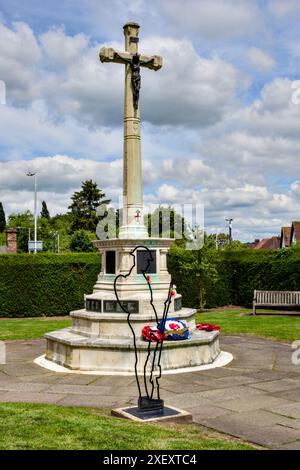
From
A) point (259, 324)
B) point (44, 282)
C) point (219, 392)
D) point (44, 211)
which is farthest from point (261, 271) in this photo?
point (44, 211)

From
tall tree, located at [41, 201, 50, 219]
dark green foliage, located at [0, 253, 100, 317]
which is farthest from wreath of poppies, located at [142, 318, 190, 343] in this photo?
tall tree, located at [41, 201, 50, 219]

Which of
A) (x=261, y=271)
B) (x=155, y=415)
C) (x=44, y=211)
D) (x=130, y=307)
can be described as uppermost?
(x=44, y=211)

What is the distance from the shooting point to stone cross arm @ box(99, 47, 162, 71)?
12.1m

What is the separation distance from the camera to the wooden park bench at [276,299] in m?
20.5

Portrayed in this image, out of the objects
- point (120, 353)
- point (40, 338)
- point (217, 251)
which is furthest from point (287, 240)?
point (120, 353)

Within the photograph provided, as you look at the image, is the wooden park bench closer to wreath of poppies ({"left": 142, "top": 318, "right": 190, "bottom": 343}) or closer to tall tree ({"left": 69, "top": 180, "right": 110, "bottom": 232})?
wreath of poppies ({"left": 142, "top": 318, "right": 190, "bottom": 343})

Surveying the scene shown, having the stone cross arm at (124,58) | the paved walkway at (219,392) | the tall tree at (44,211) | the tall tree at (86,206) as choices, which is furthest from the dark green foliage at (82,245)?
the tall tree at (44,211)

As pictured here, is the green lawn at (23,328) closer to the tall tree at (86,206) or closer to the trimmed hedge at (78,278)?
the trimmed hedge at (78,278)

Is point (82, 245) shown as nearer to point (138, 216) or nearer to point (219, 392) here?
point (138, 216)

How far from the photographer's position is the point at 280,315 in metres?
20.3

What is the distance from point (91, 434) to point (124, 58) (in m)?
9.40

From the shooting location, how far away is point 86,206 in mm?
62719

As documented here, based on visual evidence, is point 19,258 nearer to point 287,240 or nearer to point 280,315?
point 280,315

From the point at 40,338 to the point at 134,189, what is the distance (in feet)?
19.2
